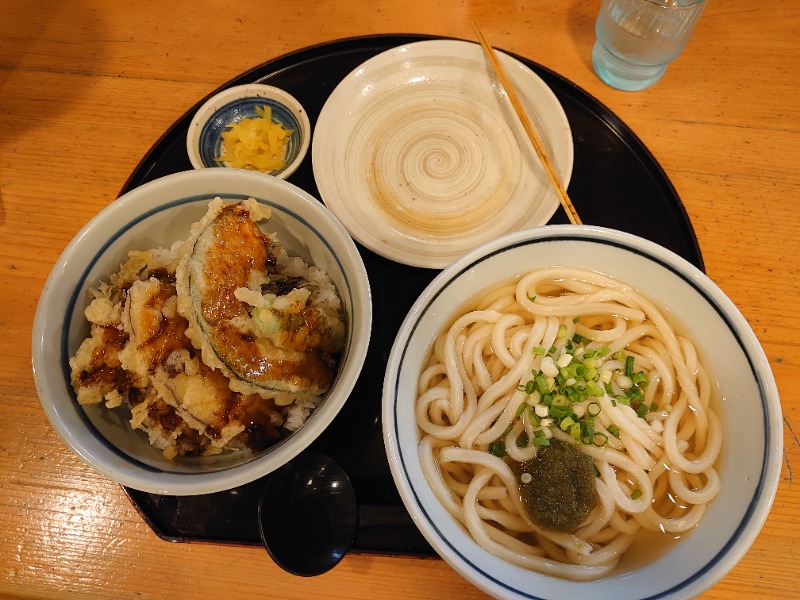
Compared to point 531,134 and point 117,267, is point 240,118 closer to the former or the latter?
point 117,267

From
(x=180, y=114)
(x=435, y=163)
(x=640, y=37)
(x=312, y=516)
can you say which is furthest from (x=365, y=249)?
(x=640, y=37)

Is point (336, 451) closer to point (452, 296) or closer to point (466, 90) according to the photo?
point (452, 296)

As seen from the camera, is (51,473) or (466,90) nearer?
(51,473)

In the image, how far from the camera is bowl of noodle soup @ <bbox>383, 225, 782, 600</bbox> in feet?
3.81

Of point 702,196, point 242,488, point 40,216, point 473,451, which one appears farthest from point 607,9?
point 40,216

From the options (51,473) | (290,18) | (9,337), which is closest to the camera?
(51,473)

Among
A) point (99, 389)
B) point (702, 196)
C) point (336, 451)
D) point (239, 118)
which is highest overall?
point (702, 196)

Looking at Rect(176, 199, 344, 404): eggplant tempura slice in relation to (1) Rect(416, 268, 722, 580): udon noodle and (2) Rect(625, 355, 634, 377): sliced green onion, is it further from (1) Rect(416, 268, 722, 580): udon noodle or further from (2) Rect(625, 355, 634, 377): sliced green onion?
(2) Rect(625, 355, 634, 377): sliced green onion

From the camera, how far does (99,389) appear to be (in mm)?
1272

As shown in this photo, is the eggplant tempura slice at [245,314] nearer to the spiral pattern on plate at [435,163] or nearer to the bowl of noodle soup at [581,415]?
the bowl of noodle soup at [581,415]

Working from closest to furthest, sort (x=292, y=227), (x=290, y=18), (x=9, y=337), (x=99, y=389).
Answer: (x=99, y=389) < (x=292, y=227) < (x=9, y=337) < (x=290, y=18)

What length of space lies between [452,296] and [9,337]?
5.39ft

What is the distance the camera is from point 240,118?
202 cm

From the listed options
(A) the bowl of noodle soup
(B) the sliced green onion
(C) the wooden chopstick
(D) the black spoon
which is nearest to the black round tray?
(D) the black spoon
